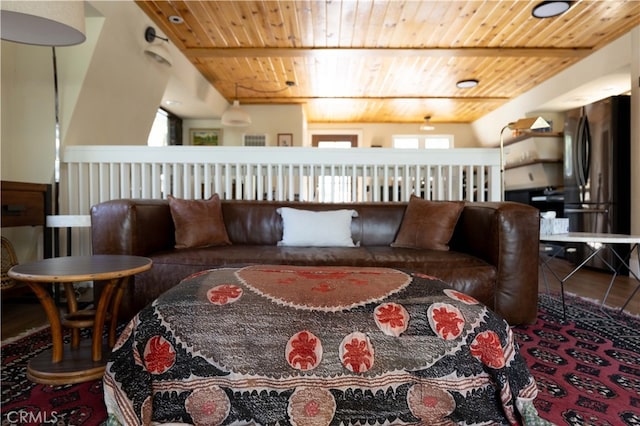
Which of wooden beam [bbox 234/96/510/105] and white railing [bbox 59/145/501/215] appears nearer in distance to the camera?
white railing [bbox 59/145/501/215]

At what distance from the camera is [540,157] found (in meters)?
5.72

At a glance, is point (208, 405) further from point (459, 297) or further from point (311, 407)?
point (459, 297)

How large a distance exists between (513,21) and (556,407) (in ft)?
12.8

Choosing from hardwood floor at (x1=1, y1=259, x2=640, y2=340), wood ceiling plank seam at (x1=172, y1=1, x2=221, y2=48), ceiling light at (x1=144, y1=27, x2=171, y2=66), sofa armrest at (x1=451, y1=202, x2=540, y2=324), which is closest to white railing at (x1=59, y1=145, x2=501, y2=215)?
hardwood floor at (x1=1, y1=259, x2=640, y2=340)

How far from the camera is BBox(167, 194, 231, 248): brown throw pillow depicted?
2.42 metres

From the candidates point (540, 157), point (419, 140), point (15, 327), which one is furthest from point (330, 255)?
point (419, 140)

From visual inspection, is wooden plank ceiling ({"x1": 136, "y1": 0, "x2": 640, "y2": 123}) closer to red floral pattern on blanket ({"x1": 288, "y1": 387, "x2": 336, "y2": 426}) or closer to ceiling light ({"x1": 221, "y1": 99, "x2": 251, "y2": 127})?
ceiling light ({"x1": 221, "y1": 99, "x2": 251, "y2": 127})

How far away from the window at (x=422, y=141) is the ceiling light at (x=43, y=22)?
24.3 feet

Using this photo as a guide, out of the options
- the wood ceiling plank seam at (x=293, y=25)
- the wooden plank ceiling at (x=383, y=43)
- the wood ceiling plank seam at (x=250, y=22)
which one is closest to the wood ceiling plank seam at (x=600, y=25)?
the wooden plank ceiling at (x=383, y=43)

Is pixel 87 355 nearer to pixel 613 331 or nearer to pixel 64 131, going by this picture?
pixel 64 131

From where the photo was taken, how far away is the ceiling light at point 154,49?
3.51 meters

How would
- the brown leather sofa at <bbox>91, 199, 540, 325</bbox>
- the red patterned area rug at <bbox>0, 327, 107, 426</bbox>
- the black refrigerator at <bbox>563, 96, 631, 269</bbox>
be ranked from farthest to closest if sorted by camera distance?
the black refrigerator at <bbox>563, 96, 631, 269</bbox> → the brown leather sofa at <bbox>91, 199, 540, 325</bbox> → the red patterned area rug at <bbox>0, 327, 107, 426</bbox>

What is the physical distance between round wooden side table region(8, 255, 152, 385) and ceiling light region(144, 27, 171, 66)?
2627mm

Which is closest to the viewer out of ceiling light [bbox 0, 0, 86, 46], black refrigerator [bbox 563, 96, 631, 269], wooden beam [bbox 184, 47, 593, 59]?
ceiling light [bbox 0, 0, 86, 46]
